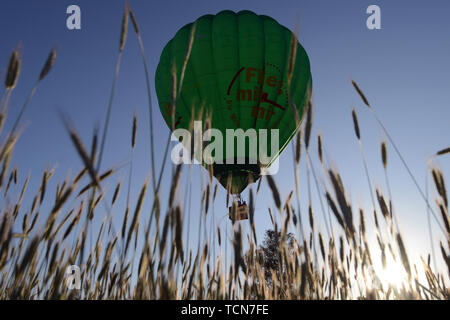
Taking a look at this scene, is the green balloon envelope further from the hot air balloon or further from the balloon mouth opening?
the balloon mouth opening

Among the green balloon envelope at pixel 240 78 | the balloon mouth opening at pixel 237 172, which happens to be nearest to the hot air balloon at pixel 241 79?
the green balloon envelope at pixel 240 78

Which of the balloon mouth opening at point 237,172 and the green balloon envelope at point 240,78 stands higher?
the green balloon envelope at point 240,78

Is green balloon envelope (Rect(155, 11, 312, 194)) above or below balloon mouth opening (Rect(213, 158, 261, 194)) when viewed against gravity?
above

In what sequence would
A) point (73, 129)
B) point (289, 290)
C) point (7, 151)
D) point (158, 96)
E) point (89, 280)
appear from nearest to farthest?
point (73, 129) → point (7, 151) → point (289, 290) → point (89, 280) → point (158, 96)

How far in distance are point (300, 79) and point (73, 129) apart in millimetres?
10436

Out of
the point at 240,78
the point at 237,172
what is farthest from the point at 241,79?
the point at 237,172

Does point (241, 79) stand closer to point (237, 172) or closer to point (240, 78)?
point (240, 78)

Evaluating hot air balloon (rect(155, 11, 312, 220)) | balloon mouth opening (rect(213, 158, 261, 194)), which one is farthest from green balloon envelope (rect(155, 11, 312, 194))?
balloon mouth opening (rect(213, 158, 261, 194))

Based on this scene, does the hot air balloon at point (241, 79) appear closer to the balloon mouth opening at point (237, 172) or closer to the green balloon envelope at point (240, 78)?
the green balloon envelope at point (240, 78)

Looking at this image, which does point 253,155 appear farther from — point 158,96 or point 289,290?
point 289,290

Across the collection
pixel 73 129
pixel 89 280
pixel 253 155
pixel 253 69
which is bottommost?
pixel 89 280
